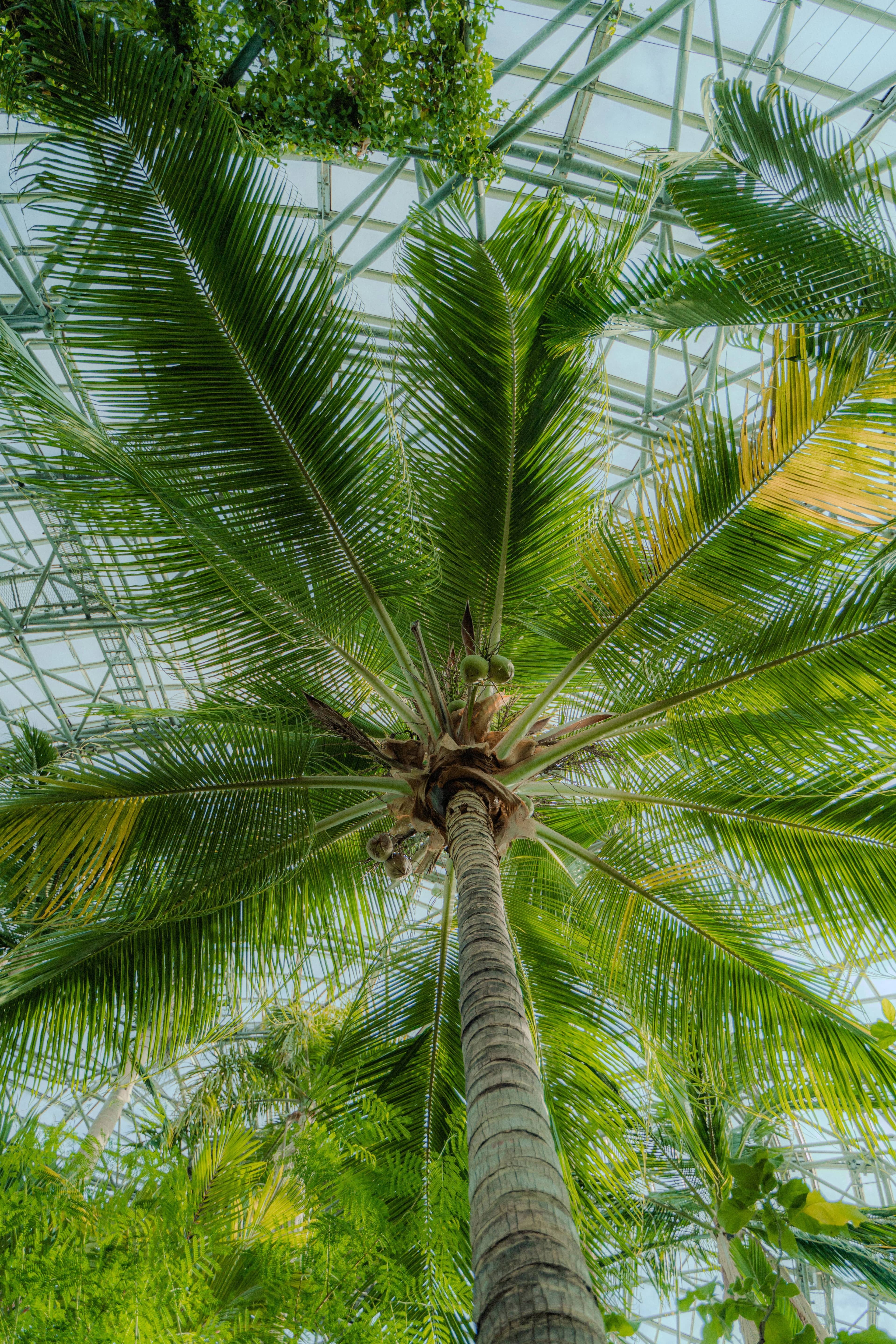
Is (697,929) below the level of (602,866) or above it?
below

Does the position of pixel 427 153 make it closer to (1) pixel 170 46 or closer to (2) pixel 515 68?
(1) pixel 170 46

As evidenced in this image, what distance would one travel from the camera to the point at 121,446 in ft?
10.4

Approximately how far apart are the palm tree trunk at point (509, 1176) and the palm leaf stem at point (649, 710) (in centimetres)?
84

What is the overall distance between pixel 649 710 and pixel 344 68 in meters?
3.31

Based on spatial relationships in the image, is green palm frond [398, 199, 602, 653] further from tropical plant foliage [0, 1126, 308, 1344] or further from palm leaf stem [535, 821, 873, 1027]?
tropical plant foliage [0, 1126, 308, 1344]

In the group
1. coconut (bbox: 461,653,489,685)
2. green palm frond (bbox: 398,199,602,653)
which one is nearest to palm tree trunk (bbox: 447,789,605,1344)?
coconut (bbox: 461,653,489,685)

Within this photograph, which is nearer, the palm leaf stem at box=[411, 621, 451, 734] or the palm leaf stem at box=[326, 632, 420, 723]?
the palm leaf stem at box=[411, 621, 451, 734]

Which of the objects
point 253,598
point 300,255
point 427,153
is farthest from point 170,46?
point 253,598

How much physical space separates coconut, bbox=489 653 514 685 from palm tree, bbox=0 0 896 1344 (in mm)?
16

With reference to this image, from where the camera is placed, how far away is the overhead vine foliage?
3721mm

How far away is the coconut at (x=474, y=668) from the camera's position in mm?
3340

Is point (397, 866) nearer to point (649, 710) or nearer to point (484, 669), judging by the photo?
point (484, 669)

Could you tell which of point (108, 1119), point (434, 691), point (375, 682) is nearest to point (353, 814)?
point (375, 682)

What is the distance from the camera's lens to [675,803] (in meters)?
3.86
